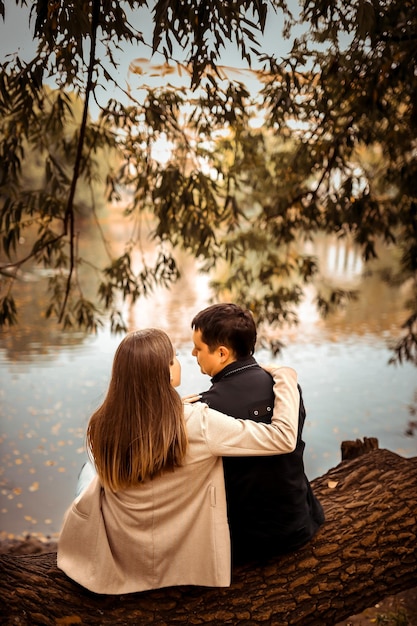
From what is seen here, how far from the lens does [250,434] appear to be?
1.48m

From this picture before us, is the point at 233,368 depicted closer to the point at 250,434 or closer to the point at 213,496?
the point at 250,434

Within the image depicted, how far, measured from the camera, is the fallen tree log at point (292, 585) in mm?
1600

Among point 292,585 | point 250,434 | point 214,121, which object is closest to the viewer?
point 250,434

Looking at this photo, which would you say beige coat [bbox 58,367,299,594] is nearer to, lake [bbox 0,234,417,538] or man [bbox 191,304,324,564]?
man [bbox 191,304,324,564]

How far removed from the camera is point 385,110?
330 centimetres

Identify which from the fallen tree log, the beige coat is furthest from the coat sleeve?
the fallen tree log

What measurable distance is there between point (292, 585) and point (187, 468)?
1.63 feet

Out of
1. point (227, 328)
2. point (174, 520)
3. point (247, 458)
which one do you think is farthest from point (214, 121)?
point (174, 520)

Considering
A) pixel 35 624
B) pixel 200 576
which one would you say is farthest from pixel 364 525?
pixel 35 624

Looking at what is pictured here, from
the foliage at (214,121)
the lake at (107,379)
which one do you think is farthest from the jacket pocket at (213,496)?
the lake at (107,379)

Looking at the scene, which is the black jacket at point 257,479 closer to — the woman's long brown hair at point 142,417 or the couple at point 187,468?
the couple at point 187,468

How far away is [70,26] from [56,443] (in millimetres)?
4967

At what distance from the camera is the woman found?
1.49m

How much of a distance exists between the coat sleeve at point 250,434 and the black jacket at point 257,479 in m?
0.06
